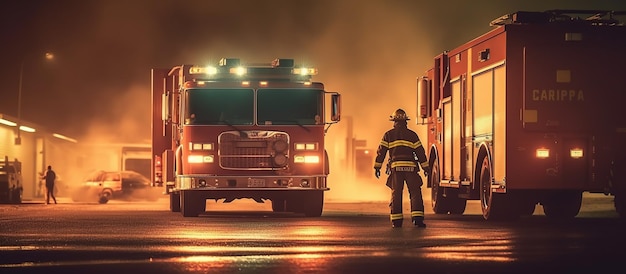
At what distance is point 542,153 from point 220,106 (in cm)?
625

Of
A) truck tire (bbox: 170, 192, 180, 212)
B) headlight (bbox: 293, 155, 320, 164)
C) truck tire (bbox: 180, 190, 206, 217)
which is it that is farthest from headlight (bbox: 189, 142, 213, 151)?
truck tire (bbox: 170, 192, 180, 212)

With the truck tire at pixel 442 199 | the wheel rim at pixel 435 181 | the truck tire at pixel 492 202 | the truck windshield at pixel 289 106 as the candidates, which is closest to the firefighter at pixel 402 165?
the truck tire at pixel 492 202

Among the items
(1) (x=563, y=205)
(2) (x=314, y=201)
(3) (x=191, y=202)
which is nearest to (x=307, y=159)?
(2) (x=314, y=201)

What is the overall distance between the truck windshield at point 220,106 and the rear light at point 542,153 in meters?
5.67

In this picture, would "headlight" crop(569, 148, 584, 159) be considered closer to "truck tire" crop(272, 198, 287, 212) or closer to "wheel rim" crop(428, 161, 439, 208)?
"wheel rim" crop(428, 161, 439, 208)

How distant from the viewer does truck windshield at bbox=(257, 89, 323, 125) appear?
23.8m

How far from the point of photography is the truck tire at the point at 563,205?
23.2 m

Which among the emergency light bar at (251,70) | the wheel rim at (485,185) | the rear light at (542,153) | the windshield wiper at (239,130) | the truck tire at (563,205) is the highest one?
the emergency light bar at (251,70)

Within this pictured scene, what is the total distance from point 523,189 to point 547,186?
37 cm

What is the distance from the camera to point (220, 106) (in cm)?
2384

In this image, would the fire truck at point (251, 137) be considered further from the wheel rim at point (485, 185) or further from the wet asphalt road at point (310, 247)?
the wheel rim at point (485, 185)

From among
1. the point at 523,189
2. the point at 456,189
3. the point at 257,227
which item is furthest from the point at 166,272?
the point at 456,189

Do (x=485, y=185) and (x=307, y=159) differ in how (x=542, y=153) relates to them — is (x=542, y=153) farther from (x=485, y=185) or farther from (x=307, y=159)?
(x=307, y=159)

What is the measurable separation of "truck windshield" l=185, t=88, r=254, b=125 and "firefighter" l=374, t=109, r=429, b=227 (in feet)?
16.4
